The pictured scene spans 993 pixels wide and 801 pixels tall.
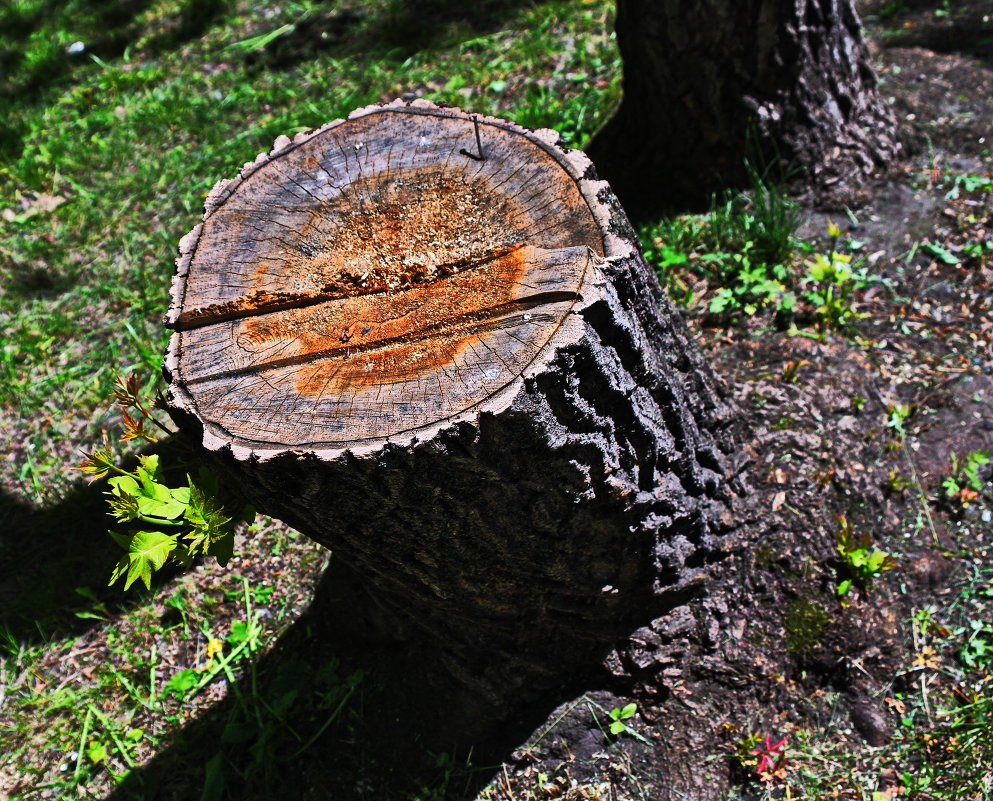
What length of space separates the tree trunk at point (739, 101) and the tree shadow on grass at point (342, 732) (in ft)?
7.54

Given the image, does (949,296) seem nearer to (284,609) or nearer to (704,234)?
(704,234)

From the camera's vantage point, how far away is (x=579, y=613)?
2.27 metres

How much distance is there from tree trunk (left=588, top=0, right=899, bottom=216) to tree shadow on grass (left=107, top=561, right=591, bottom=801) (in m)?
2.30

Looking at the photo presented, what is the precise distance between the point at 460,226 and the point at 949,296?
2.22 meters

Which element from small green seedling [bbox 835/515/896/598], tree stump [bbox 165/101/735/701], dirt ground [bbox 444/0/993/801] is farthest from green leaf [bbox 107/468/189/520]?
small green seedling [bbox 835/515/896/598]

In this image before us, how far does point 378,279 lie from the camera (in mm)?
2045

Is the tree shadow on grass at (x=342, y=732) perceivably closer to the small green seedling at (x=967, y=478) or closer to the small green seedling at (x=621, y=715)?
the small green seedling at (x=621, y=715)

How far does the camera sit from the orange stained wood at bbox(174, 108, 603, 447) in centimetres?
177

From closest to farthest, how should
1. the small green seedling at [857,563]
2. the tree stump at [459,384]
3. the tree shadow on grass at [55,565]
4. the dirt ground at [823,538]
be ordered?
the tree stump at [459,384] < the dirt ground at [823,538] < the small green seedling at [857,563] < the tree shadow on grass at [55,565]

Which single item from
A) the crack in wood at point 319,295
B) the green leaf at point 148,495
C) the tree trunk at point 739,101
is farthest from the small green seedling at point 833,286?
the green leaf at point 148,495

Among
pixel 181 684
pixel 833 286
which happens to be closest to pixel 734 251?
pixel 833 286

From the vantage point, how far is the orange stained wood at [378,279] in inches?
69.9

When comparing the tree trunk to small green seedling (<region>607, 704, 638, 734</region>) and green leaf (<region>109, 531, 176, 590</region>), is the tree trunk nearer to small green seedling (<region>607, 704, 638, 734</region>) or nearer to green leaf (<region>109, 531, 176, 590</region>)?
small green seedling (<region>607, 704, 638, 734</region>)

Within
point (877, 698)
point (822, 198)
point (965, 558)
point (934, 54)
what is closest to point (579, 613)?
point (877, 698)
